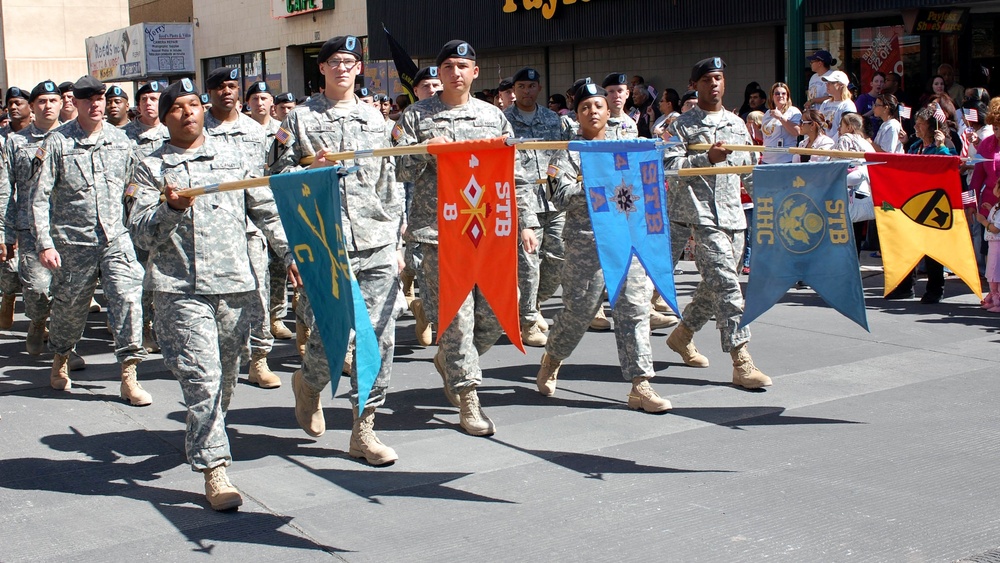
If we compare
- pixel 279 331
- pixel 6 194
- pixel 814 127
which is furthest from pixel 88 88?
pixel 814 127

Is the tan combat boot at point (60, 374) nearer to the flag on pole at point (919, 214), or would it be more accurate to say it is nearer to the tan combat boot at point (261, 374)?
the tan combat boot at point (261, 374)

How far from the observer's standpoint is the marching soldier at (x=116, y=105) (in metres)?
8.41

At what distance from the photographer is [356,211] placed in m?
6.00

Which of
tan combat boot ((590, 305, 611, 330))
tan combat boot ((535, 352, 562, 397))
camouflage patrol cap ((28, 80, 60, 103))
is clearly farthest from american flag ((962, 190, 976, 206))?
camouflage patrol cap ((28, 80, 60, 103))

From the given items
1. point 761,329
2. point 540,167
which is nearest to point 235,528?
point 540,167

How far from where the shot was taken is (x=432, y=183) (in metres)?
6.45

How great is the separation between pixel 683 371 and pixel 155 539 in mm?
4128

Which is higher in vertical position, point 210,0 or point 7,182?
point 210,0

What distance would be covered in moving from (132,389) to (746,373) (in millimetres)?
3965

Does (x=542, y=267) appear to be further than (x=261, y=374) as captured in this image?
Yes

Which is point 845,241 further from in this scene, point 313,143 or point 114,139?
point 114,139

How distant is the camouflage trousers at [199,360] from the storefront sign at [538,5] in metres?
15.4

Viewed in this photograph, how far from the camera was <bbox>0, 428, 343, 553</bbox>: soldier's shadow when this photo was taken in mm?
4941

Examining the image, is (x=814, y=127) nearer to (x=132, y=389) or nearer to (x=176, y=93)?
(x=132, y=389)
